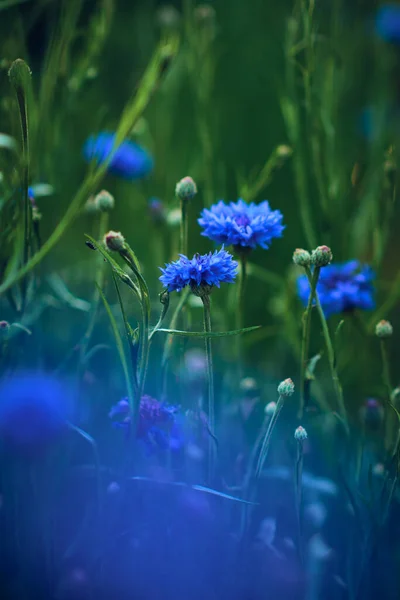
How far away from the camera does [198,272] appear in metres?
0.53

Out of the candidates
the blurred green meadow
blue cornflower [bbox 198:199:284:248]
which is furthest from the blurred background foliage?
blue cornflower [bbox 198:199:284:248]

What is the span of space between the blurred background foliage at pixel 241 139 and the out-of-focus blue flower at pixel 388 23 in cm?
3

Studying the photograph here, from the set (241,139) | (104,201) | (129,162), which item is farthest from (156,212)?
(241,139)

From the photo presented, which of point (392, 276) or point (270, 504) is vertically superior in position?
point (392, 276)

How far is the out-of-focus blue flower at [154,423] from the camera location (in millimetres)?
588

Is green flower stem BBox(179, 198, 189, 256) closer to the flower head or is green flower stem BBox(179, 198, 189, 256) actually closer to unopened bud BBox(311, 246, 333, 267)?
unopened bud BBox(311, 246, 333, 267)

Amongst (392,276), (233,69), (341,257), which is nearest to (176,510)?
(341,257)

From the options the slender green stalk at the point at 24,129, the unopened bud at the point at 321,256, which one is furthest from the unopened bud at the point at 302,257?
the slender green stalk at the point at 24,129

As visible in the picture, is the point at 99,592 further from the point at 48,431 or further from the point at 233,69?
the point at 233,69

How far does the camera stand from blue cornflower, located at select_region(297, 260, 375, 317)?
767 millimetres

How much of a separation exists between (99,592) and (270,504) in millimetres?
194

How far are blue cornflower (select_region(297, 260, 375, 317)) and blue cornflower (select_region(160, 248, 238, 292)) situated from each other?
23 cm

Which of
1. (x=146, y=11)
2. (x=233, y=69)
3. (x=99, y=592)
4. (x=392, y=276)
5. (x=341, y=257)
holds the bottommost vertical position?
(x=99, y=592)

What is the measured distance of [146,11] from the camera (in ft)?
5.40
